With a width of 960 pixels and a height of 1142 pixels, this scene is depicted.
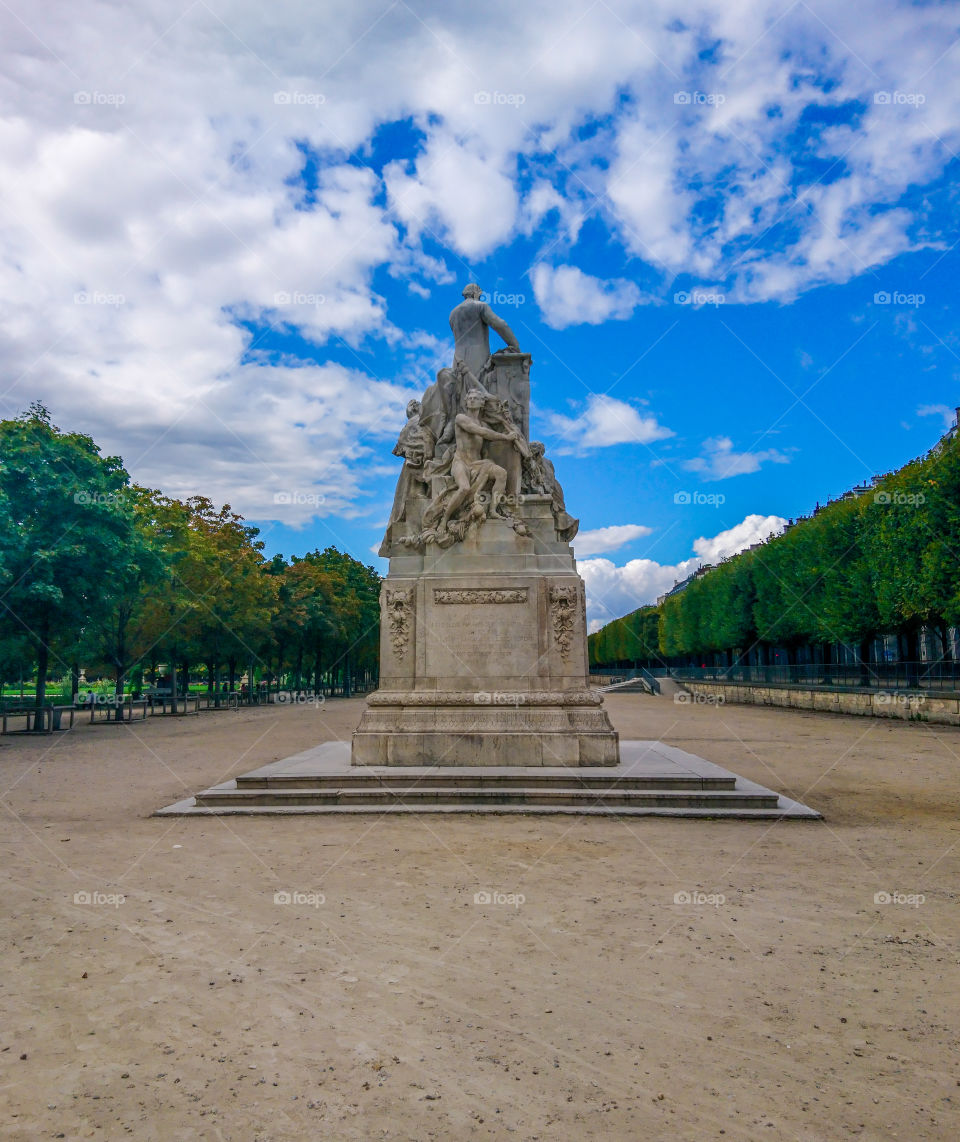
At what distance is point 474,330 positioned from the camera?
15016 mm

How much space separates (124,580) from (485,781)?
20933 millimetres

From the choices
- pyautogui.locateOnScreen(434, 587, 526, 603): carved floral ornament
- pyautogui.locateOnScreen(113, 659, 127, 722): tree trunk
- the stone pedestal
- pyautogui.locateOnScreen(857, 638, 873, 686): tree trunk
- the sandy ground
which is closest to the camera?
the sandy ground

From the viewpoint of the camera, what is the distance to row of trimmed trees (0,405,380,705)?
25.0 metres

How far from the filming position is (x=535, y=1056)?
13.1ft

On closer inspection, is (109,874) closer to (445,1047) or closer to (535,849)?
(535,849)

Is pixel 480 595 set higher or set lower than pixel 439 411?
lower

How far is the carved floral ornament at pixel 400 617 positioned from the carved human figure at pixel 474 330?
452cm

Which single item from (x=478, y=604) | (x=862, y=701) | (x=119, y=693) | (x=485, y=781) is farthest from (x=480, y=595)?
(x=862, y=701)

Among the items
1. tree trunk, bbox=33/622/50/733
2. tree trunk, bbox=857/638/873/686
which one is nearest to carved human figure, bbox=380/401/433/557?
tree trunk, bbox=33/622/50/733

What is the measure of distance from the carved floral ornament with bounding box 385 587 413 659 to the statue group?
0.92 metres

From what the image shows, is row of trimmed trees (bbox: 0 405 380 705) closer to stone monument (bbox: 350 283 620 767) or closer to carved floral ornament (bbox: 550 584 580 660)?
stone monument (bbox: 350 283 620 767)

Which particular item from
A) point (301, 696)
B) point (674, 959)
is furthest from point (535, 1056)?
point (301, 696)

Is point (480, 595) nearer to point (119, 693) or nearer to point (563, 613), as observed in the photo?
point (563, 613)

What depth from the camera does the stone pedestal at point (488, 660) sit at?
480 inches
